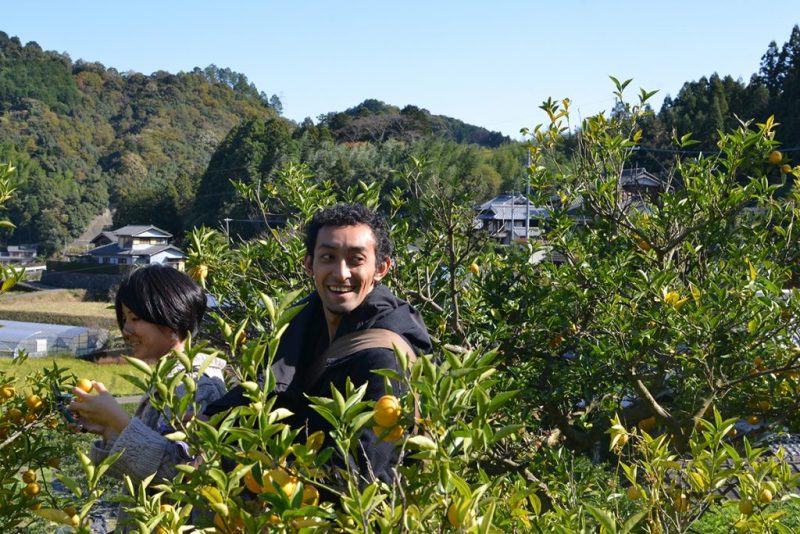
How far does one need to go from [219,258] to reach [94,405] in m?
1.25

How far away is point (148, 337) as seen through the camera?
1.63 metres

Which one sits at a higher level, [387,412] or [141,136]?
[141,136]

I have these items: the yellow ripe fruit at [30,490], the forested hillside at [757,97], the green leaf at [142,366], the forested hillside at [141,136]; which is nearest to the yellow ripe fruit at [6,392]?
the yellow ripe fruit at [30,490]

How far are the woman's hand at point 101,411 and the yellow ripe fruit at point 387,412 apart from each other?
2.55ft

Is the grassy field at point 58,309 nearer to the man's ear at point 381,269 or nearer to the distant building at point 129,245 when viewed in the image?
the distant building at point 129,245

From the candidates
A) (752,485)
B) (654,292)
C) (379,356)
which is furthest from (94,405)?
(654,292)

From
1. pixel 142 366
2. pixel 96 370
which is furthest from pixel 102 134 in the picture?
pixel 142 366

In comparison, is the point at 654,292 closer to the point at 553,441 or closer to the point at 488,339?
the point at 488,339

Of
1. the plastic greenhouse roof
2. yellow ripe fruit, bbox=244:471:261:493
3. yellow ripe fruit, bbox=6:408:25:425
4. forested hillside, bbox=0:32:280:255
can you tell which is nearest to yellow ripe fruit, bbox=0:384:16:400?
yellow ripe fruit, bbox=6:408:25:425

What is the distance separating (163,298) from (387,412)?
85 cm

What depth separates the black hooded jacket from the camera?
3.84ft

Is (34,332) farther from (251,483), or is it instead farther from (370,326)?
(251,483)

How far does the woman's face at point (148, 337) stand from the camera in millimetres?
1625

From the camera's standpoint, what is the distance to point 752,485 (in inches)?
47.3
